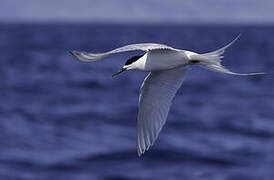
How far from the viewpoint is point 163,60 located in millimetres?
7699

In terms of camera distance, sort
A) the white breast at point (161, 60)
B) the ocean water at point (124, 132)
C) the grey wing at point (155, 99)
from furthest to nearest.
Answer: the ocean water at point (124, 132) → the grey wing at point (155, 99) → the white breast at point (161, 60)

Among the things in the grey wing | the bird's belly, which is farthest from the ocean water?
the bird's belly

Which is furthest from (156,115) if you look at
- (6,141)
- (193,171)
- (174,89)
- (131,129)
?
(131,129)

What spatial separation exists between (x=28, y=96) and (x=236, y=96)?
9213mm

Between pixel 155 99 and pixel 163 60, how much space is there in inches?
40.7

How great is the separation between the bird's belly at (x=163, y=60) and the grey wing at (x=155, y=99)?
28.6 inches

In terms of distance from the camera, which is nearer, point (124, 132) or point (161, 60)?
point (161, 60)

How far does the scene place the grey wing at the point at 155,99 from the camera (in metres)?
8.47

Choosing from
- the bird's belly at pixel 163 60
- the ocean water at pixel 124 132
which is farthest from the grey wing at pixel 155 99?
the ocean water at pixel 124 132

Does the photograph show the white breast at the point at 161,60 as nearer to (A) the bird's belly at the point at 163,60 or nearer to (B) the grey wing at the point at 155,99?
(A) the bird's belly at the point at 163,60

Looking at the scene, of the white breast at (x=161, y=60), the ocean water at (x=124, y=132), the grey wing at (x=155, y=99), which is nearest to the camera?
the white breast at (x=161, y=60)

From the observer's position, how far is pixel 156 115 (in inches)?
339

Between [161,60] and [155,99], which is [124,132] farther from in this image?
[161,60]

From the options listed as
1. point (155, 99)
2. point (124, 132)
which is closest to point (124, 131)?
point (124, 132)
